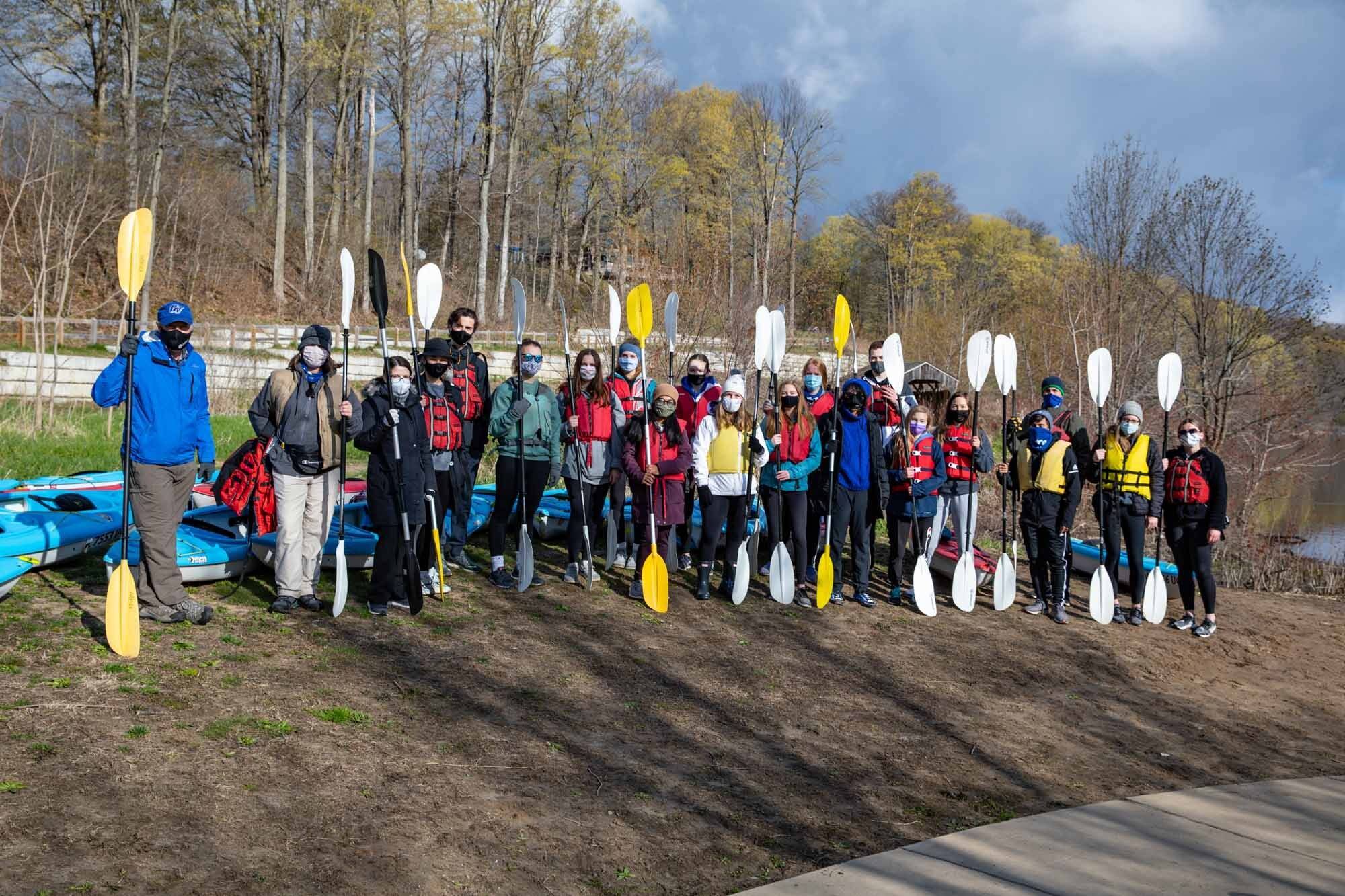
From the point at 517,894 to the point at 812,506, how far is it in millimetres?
4628

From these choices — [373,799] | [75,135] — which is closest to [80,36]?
[75,135]

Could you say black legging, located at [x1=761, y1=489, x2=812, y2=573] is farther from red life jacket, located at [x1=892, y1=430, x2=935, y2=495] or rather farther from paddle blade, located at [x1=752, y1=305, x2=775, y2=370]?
paddle blade, located at [x1=752, y1=305, x2=775, y2=370]

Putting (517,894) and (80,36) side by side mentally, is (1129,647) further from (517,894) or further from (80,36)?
(80,36)

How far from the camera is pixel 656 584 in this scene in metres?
6.70

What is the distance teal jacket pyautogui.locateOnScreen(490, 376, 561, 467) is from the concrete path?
3.85 meters

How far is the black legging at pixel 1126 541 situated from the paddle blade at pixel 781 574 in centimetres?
247

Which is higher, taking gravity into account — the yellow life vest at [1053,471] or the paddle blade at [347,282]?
the paddle blade at [347,282]

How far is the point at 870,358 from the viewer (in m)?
7.68

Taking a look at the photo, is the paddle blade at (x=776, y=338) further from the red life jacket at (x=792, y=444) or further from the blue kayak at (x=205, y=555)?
the blue kayak at (x=205, y=555)

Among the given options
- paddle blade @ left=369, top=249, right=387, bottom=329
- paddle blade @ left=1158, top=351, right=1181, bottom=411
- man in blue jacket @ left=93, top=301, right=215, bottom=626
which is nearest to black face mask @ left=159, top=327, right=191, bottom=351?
man in blue jacket @ left=93, top=301, right=215, bottom=626

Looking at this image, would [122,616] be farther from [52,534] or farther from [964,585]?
[964,585]

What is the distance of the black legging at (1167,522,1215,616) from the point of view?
7.27 metres

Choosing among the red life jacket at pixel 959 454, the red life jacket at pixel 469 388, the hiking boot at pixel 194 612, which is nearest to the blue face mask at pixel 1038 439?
the red life jacket at pixel 959 454

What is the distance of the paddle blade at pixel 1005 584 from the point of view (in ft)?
25.0
